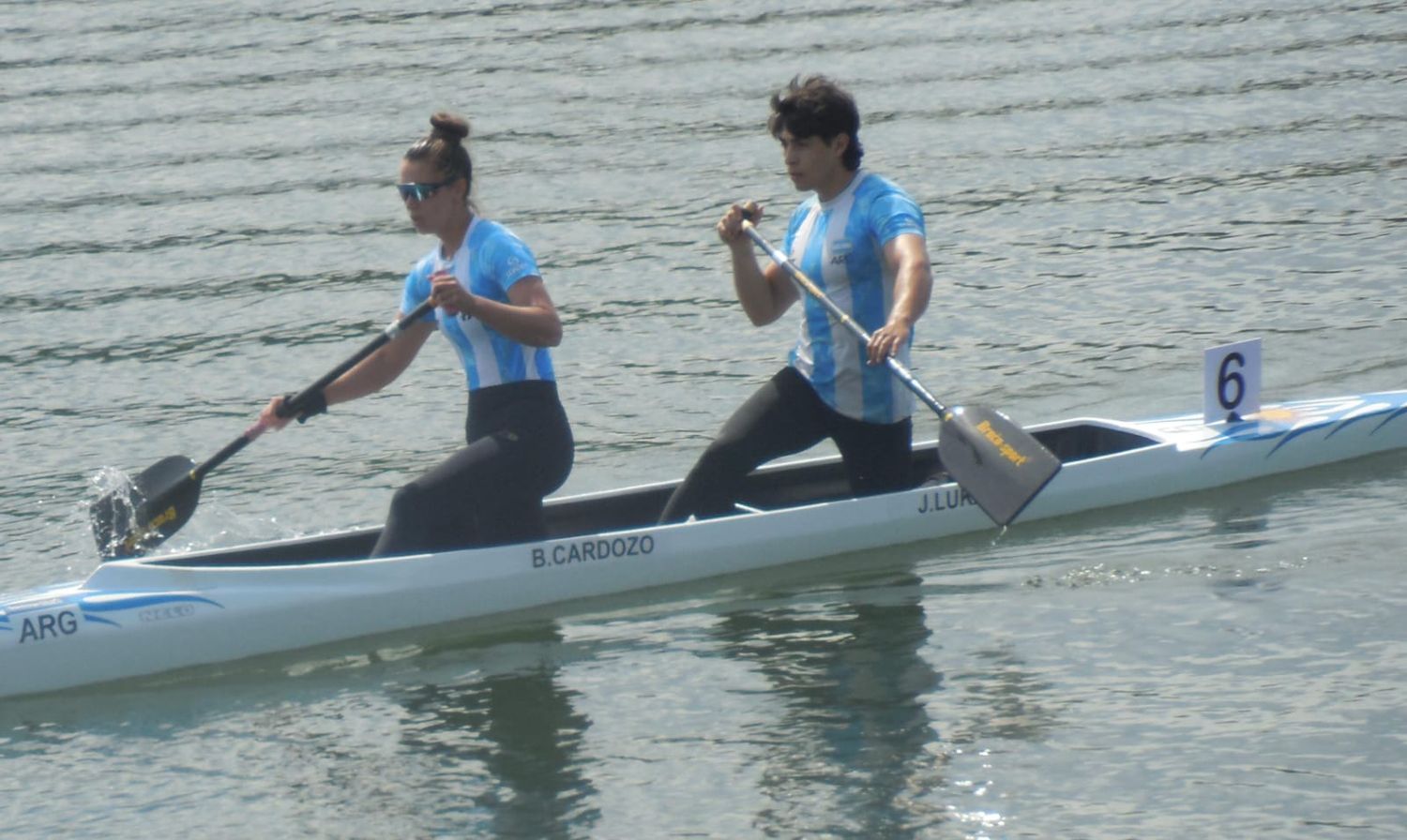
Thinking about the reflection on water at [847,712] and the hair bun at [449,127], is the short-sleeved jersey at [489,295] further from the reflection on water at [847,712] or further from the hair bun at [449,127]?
the reflection on water at [847,712]

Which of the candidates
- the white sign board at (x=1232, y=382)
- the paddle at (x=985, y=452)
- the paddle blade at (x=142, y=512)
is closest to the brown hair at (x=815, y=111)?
the paddle at (x=985, y=452)

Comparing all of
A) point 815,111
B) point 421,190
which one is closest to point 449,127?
point 421,190

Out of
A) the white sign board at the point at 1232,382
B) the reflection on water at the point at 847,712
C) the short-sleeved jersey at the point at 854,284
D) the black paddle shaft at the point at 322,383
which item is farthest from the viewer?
the white sign board at the point at 1232,382

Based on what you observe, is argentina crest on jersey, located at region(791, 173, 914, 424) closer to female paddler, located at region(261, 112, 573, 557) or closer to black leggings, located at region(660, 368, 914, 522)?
black leggings, located at region(660, 368, 914, 522)

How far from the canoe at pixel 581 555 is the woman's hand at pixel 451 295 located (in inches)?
46.2

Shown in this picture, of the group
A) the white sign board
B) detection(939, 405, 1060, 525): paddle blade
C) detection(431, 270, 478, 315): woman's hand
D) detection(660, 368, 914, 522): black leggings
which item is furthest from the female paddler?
the white sign board

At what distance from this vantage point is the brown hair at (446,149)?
273 inches

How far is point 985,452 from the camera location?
788cm

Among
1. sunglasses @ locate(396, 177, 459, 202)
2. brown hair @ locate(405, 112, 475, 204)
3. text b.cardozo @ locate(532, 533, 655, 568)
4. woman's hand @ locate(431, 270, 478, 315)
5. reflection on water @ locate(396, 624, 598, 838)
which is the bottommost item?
reflection on water @ locate(396, 624, 598, 838)

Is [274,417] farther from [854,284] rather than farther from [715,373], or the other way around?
[715,373]

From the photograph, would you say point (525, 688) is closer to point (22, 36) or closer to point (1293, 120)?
point (1293, 120)

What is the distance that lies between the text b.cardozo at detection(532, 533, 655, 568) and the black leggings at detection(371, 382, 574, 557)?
354 millimetres

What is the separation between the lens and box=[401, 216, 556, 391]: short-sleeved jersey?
701 centimetres

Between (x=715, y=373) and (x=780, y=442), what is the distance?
4.63m
